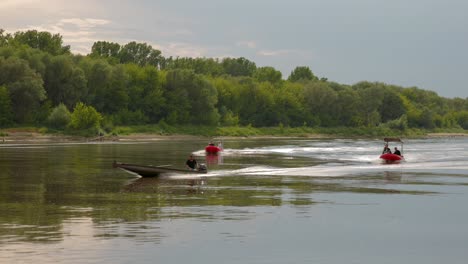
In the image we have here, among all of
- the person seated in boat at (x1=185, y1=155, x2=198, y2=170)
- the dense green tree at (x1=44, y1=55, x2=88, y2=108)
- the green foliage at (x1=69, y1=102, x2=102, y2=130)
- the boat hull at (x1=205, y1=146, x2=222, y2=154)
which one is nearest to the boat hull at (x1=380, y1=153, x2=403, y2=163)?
the boat hull at (x1=205, y1=146, x2=222, y2=154)

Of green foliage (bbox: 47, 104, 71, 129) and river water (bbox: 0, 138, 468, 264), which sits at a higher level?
green foliage (bbox: 47, 104, 71, 129)

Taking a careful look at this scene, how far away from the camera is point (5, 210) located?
112 ft

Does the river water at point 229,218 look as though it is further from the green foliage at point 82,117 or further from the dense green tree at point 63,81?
the dense green tree at point 63,81

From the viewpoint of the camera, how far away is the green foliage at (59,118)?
467 ft

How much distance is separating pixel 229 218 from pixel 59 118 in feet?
378

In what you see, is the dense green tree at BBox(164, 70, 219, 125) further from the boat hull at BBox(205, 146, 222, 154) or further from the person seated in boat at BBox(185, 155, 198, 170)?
the person seated in boat at BBox(185, 155, 198, 170)

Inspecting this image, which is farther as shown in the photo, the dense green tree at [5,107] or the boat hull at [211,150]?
the dense green tree at [5,107]

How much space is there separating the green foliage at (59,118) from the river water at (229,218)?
8620cm

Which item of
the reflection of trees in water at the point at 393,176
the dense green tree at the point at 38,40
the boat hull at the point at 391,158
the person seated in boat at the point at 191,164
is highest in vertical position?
the dense green tree at the point at 38,40

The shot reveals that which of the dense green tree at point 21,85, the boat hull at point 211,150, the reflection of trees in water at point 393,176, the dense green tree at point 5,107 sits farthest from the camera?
the dense green tree at point 21,85

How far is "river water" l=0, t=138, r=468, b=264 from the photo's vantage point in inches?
989

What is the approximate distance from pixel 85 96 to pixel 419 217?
444 feet

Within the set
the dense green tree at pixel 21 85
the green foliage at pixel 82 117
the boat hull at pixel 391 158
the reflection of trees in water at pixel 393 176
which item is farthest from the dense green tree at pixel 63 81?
the reflection of trees in water at pixel 393 176

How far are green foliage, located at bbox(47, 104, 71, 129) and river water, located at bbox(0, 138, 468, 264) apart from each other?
3394 inches
